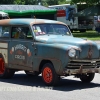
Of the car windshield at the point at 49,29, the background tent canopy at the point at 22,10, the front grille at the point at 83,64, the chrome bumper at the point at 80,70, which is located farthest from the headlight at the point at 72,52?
the background tent canopy at the point at 22,10

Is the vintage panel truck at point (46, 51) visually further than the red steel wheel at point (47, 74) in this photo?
No

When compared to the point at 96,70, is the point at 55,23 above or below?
above

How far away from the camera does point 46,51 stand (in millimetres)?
11055

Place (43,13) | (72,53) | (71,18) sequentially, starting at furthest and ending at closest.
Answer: (71,18)
(43,13)
(72,53)

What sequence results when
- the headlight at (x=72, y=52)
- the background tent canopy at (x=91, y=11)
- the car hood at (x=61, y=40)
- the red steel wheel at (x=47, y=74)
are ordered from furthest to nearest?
the background tent canopy at (x=91, y=11) → the red steel wheel at (x=47, y=74) → the car hood at (x=61, y=40) → the headlight at (x=72, y=52)

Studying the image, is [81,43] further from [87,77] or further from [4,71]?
[4,71]

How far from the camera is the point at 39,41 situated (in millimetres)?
11414

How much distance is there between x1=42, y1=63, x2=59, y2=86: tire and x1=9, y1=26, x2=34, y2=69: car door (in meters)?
0.58

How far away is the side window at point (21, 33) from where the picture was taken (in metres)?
12.0

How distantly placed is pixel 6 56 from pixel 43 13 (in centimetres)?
3390

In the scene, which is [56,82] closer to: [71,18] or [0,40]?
[0,40]

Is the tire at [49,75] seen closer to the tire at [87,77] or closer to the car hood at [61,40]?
the car hood at [61,40]

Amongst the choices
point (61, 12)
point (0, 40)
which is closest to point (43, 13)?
point (61, 12)

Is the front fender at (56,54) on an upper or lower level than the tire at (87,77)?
upper
